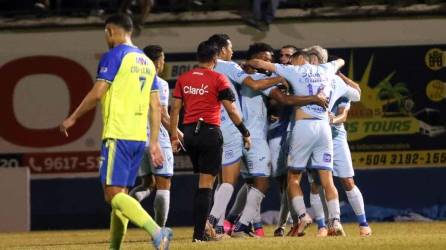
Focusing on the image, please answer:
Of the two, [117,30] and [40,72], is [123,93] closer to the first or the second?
[117,30]

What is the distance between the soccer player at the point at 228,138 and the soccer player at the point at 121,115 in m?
3.75

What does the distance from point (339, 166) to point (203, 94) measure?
2.36m

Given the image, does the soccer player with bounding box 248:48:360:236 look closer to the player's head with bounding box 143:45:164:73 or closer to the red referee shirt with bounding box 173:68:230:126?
the red referee shirt with bounding box 173:68:230:126

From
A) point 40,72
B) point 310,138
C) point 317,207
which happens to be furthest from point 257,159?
point 40,72

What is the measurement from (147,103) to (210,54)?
295 centimetres

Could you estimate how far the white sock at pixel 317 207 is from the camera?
607 inches

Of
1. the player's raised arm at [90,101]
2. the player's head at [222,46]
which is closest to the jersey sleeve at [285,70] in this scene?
the player's head at [222,46]

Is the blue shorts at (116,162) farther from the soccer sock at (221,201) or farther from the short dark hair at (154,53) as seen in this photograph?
the short dark hair at (154,53)

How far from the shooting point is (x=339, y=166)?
1562 centimetres

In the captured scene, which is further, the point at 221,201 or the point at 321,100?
the point at 221,201

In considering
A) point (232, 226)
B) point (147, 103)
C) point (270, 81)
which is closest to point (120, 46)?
point (147, 103)

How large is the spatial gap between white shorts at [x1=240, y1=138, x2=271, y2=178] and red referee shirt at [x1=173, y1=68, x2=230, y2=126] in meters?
1.40

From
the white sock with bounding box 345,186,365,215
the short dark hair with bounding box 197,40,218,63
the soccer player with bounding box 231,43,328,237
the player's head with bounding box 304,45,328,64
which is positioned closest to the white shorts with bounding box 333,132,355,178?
the white sock with bounding box 345,186,365,215

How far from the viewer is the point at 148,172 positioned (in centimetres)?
1571
